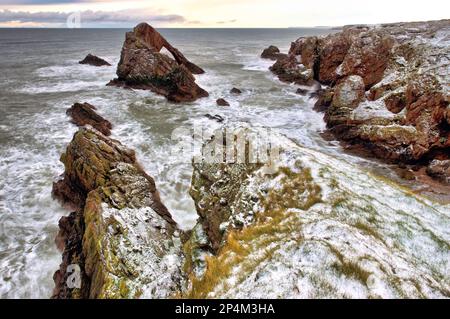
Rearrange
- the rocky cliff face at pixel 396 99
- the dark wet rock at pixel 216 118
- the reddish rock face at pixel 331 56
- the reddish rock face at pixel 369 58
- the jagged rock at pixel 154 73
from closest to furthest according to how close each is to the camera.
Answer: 1. the rocky cliff face at pixel 396 99
2. the dark wet rock at pixel 216 118
3. the reddish rock face at pixel 369 58
4. the jagged rock at pixel 154 73
5. the reddish rock face at pixel 331 56

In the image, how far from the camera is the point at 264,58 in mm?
74812

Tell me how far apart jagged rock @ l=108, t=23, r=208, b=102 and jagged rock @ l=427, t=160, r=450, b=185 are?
80.7 ft

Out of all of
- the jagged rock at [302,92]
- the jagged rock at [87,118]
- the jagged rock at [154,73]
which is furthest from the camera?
the jagged rock at [302,92]

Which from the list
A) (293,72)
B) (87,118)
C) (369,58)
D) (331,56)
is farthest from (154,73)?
(369,58)

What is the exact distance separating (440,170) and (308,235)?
15.2 m

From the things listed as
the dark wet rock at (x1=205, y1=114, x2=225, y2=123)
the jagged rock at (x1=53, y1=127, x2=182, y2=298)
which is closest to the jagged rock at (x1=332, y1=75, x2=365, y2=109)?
the dark wet rock at (x1=205, y1=114, x2=225, y2=123)

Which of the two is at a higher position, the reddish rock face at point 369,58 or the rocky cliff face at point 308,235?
the reddish rock face at point 369,58

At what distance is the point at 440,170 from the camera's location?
56.7ft

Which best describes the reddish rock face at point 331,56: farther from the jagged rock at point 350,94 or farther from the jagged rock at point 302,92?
the jagged rock at point 350,94

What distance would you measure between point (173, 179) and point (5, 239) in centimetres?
842

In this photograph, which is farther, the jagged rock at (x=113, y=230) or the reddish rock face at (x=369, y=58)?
the reddish rock face at (x=369, y=58)

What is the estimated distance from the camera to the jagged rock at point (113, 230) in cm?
761

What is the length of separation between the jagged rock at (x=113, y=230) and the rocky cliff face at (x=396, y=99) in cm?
1658

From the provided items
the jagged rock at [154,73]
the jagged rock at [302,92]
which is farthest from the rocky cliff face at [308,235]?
the jagged rock at [302,92]
